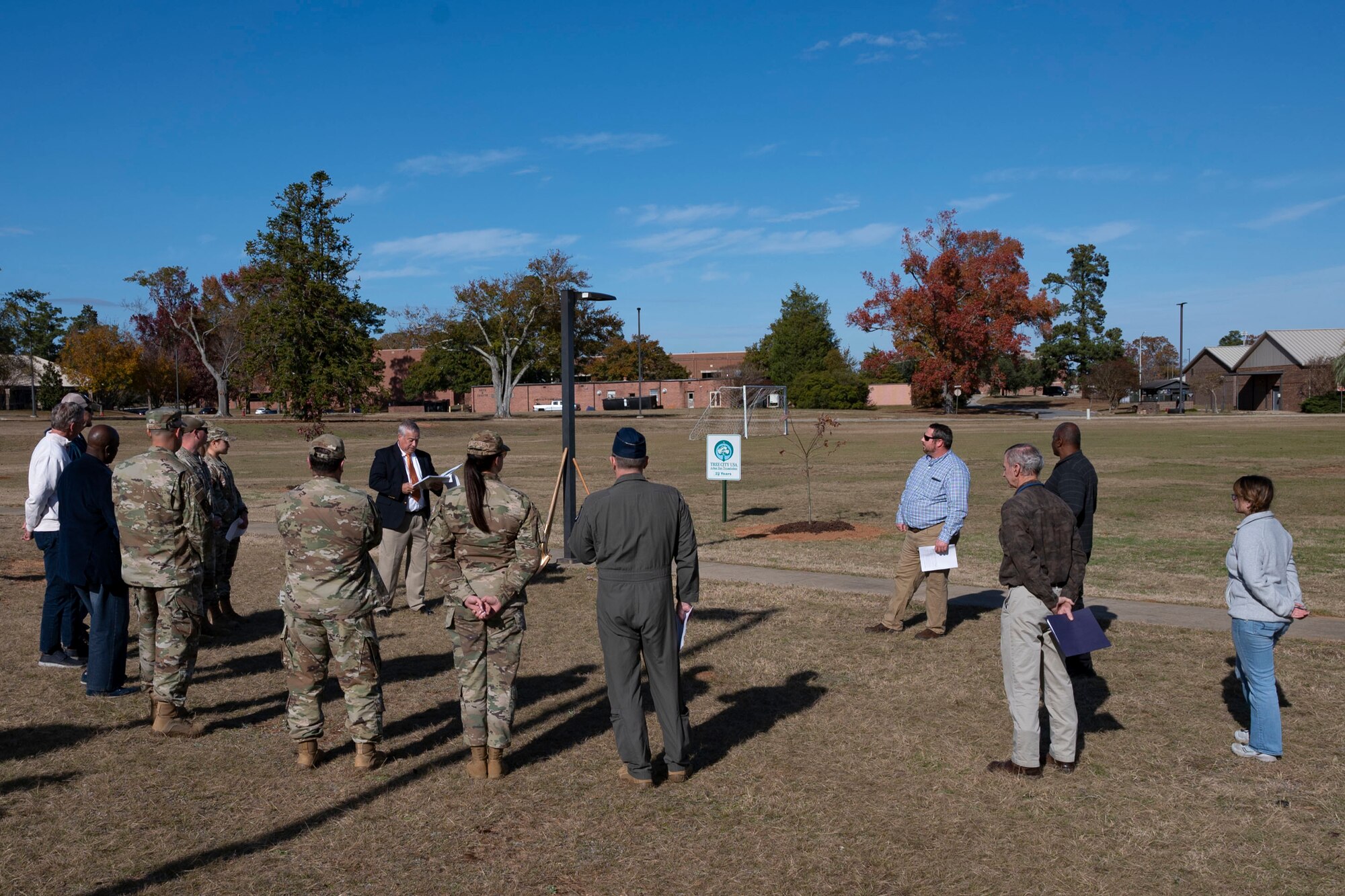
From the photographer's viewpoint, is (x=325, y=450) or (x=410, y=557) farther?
(x=410, y=557)

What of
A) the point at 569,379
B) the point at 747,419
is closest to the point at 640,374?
the point at 747,419

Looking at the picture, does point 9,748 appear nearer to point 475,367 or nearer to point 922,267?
point 922,267

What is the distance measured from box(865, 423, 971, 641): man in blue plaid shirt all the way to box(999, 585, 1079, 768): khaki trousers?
9.42 ft

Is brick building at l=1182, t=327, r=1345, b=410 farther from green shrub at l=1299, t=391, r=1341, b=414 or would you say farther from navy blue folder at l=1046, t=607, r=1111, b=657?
navy blue folder at l=1046, t=607, r=1111, b=657

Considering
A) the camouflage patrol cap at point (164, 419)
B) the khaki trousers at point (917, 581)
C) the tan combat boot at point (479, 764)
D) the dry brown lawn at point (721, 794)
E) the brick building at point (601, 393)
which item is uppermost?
the brick building at point (601, 393)

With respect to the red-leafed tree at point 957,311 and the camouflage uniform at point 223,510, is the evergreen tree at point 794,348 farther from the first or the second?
the camouflage uniform at point 223,510

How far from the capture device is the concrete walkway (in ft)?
29.7

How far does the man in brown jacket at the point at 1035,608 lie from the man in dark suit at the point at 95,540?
19.0ft

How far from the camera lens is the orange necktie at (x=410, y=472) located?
988 centimetres

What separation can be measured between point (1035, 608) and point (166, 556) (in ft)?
17.5

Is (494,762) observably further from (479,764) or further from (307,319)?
(307,319)

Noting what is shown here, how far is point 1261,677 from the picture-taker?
5691 mm

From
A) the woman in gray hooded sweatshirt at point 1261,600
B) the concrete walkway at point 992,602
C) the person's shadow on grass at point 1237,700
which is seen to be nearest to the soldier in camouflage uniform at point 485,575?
the woman in gray hooded sweatshirt at point 1261,600

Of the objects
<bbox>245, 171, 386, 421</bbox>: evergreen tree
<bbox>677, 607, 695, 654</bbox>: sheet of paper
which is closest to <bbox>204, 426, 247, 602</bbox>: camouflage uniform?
<bbox>677, 607, 695, 654</bbox>: sheet of paper
